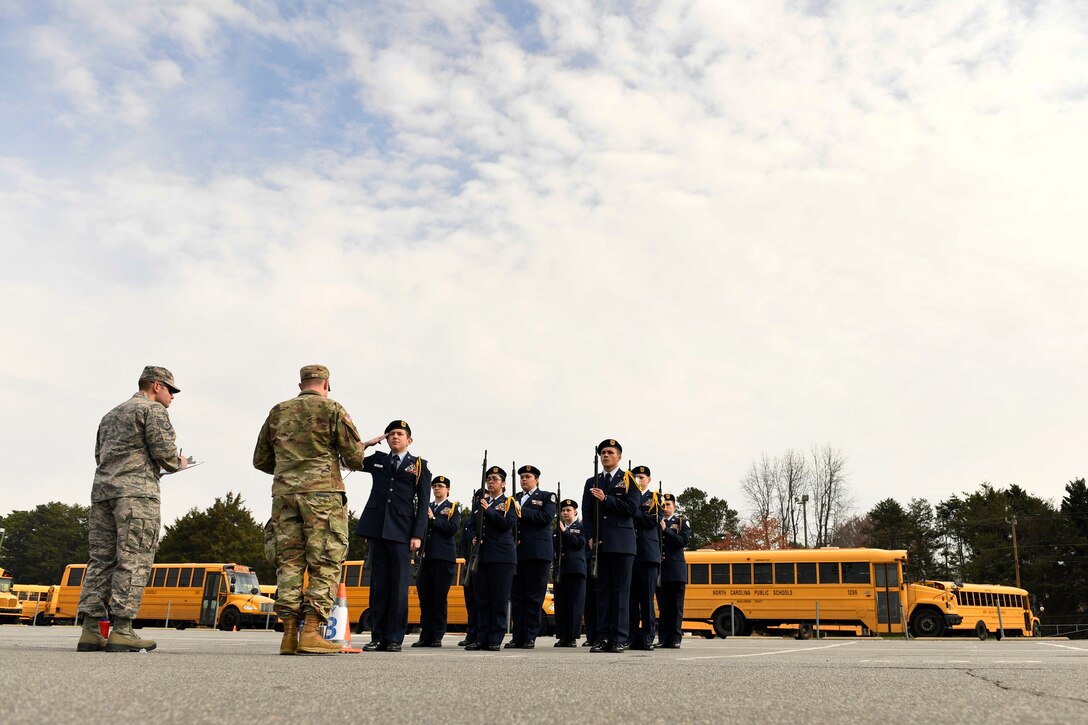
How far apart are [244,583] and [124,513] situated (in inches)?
960

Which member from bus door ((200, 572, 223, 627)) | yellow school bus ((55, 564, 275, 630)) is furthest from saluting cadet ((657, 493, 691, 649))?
bus door ((200, 572, 223, 627))

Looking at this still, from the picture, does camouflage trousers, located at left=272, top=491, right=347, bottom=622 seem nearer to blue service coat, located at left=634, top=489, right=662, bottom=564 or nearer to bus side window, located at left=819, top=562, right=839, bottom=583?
blue service coat, located at left=634, top=489, right=662, bottom=564

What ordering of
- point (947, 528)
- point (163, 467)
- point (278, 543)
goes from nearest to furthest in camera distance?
point (278, 543), point (163, 467), point (947, 528)

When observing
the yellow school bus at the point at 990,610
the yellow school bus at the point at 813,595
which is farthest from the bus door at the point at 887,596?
the yellow school bus at the point at 990,610

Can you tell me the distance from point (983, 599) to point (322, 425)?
2501 cm

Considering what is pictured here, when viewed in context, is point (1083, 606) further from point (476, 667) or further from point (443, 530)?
point (476, 667)

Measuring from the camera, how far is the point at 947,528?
224 feet

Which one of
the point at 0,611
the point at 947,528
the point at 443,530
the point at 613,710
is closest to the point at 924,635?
the point at 443,530

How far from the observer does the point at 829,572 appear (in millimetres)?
23781

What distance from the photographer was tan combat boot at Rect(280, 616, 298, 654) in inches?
236

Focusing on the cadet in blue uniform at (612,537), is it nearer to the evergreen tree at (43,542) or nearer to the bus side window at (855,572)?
the bus side window at (855,572)

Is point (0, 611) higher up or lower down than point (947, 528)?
lower down

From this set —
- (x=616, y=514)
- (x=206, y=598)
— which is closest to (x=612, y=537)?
(x=616, y=514)

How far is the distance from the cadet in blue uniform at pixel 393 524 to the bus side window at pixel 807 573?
58.7 feet
